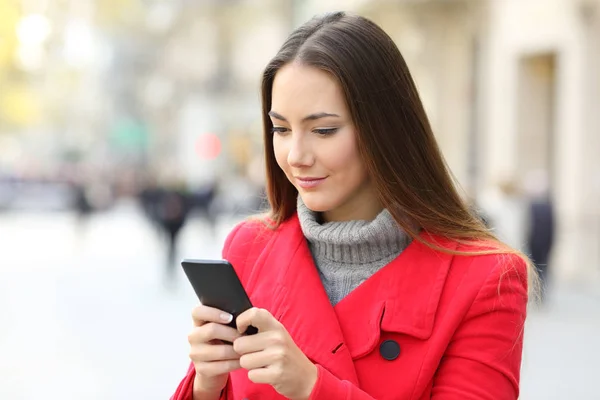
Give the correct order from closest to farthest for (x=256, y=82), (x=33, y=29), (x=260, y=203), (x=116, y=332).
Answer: (x=260, y=203) → (x=116, y=332) → (x=33, y=29) → (x=256, y=82)

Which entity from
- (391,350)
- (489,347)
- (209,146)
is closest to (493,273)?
(489,347)

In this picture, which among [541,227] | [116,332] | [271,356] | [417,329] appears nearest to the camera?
[271,356]

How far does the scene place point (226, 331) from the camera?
1.93m

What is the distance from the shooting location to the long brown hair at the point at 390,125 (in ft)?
6.82

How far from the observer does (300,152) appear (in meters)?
2.08

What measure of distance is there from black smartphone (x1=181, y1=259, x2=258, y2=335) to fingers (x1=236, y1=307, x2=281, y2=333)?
0.05m

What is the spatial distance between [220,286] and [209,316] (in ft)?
0.25

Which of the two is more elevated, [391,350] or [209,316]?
[209,316]

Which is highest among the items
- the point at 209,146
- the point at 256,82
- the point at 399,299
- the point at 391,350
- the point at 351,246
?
the point at 256,82

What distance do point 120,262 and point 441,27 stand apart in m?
8.45

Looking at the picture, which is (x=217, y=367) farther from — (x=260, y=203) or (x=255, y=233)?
(x=260, y=203)

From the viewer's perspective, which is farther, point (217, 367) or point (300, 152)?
point (300, 152)

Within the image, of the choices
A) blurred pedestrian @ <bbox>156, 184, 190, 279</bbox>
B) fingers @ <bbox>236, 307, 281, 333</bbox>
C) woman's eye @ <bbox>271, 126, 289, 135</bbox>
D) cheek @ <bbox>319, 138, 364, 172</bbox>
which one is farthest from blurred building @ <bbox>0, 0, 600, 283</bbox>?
blurred pedestrian @ <bbox>156, 184, 190, 279</bbox>

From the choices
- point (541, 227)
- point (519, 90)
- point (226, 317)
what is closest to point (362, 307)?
point (226, 317)
